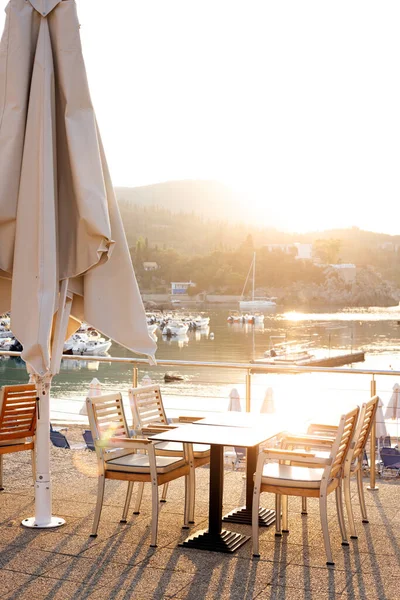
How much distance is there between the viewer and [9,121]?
414cm

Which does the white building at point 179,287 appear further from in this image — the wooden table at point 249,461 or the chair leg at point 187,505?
the chair leg at point 187,505

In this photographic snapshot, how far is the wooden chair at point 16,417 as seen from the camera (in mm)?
5266

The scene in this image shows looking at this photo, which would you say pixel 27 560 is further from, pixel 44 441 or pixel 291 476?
pixel 291 476

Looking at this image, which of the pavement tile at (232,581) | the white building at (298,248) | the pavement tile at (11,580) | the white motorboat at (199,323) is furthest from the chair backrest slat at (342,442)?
the white building at (298,248)

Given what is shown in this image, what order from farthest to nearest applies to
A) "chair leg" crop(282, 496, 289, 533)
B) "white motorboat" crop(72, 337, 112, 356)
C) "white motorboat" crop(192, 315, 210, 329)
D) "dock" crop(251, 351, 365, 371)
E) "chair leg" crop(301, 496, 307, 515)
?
"white motorboat" crop(192, 315, 210, 329), "white motorboat" crop(72, 337, 112, 356), "dock" crop(251, 351, 365, 371), "chair leg" crop(301, 496, 307, 515), "chair leg" crop(282, 496, 289, 533)

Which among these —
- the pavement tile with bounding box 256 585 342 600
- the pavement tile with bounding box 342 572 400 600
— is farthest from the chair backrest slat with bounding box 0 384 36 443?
the pavement tile with bounding box 342 572 400 600

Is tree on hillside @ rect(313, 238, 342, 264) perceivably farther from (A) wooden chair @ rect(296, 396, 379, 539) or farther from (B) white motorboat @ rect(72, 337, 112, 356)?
(A) wooden chair @ rect(296, 396, 379, 539)

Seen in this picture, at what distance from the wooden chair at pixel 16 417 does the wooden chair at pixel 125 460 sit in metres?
0.77

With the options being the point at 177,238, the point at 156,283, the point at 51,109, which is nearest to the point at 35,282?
the point at 51,109

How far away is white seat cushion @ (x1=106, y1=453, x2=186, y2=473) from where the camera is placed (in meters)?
4.43

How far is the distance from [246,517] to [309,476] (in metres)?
0.78

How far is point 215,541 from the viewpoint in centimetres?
429

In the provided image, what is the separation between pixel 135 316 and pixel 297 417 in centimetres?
161

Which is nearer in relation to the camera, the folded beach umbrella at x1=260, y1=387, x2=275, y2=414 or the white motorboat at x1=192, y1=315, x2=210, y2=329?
the folded beach umbrella at x1=260, y1=387, x2=275, y2=414
